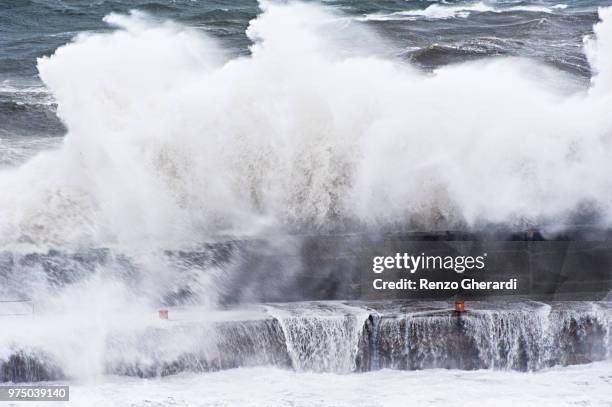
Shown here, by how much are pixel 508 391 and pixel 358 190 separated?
4.89m

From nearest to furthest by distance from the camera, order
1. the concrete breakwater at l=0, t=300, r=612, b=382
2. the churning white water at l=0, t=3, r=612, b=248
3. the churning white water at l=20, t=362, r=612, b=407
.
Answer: the churning white water at l=20, t=362, r=612, b=407 → the concrete breakwater at l=0, t=300, r=612, b=382 → the churning white water at l=0, t=3, r=612, b=248

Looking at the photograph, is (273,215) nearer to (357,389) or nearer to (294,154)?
(294,154)

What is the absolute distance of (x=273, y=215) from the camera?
1590 centimetres

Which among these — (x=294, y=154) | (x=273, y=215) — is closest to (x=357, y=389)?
(x=273, y=215)

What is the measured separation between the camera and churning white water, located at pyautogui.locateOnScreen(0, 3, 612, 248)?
15719 millimetres

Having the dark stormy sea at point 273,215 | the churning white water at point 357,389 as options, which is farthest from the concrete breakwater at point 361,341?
the churning white water at point 357,389

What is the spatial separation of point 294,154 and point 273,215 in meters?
1.24

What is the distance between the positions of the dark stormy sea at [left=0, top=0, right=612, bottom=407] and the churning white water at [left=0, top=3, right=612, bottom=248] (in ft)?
0.12

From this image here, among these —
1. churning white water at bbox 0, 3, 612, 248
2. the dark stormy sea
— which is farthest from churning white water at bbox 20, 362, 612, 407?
churning white water at bbox 0, 3, 612, 248

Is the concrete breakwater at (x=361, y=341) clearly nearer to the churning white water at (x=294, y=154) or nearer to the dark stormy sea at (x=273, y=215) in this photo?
the dark stormy sea at (x=273, y=215)

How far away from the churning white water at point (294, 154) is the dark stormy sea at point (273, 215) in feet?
0.12

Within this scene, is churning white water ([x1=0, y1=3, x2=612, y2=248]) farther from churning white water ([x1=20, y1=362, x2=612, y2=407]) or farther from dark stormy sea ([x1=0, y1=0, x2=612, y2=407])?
churning white water ([x1=20, y1=362, x2=612, y2=407])

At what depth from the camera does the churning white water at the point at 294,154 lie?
15.7 meters

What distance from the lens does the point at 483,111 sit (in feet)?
56.7
